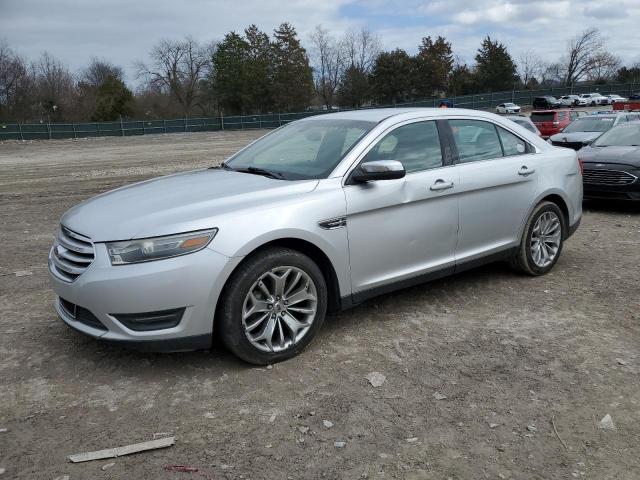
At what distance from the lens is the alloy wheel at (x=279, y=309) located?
3.73 m

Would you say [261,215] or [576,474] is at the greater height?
[261,215]

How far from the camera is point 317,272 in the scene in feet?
13.1

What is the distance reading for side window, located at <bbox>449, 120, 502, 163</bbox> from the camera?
501 cm

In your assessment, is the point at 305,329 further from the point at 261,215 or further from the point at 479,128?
the point at 479,128

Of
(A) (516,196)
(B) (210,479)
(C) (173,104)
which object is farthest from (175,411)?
(C) (173,104)

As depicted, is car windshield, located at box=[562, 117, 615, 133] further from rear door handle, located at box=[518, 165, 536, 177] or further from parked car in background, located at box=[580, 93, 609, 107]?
parked car in background, located at box=[580, 93, 609, 107]

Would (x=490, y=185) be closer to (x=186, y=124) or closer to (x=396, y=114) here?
(x=396, y=114)

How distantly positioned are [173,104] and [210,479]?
80.7 m

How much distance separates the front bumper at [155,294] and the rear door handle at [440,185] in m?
1.83

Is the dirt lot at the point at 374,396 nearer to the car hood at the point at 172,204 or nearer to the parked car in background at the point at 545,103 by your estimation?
A: the car hood at the point at 172,204

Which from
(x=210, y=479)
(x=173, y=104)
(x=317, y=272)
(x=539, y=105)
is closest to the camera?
(x=210, y=479)

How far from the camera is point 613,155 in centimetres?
942

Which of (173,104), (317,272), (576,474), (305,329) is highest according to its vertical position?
(173,104)

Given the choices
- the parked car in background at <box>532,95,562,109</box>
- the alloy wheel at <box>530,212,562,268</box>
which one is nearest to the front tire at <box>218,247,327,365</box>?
the alloy wheel at <box>530,212,562,268</box>
